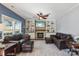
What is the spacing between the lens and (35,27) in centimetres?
361

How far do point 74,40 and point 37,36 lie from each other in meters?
1.20

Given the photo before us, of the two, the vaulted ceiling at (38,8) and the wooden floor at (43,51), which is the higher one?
the vaulted ceiling at (38,8)

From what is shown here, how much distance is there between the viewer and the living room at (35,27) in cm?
328

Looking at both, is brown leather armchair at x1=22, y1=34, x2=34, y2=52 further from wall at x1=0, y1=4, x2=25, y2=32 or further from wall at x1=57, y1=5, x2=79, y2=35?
wall at x1=57, y1=5, x2=79, y2=35

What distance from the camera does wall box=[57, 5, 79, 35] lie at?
3514 millimetres

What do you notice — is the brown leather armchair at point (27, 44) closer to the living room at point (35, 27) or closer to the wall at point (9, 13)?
the living room at point (35, 27)

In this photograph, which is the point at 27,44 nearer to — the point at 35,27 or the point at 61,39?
the point at 35,27

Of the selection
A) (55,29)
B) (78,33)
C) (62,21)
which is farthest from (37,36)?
(78,33)

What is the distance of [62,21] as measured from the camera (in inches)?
142

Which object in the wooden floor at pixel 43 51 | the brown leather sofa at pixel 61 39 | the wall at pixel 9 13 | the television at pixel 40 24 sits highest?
the wall at pixel 9 13

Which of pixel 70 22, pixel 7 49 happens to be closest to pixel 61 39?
pixel 70 22

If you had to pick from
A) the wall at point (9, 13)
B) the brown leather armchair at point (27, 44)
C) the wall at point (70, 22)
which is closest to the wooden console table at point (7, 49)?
the brown leather armchair at point (27, 44)

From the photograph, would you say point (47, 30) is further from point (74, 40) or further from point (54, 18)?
point (74, 40)

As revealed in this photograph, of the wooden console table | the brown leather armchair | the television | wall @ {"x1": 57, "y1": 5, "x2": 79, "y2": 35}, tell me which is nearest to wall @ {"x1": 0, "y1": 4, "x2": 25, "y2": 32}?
the brown leather armchair
